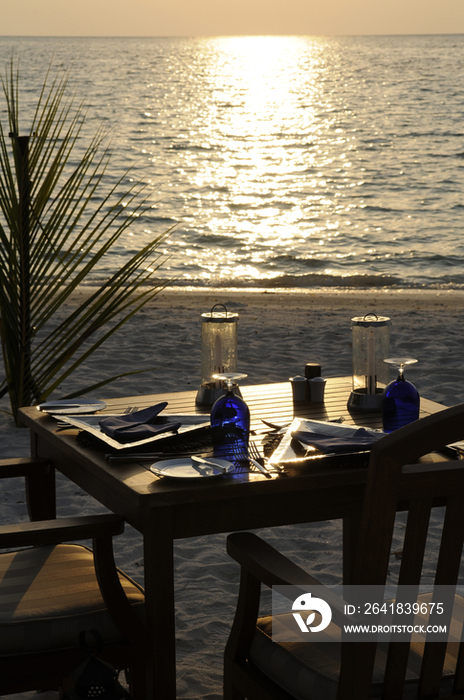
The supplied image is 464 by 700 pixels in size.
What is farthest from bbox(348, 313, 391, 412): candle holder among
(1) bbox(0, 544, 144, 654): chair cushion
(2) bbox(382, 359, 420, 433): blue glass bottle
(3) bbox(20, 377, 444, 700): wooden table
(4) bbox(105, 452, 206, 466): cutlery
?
(1) bbox(0, 544, 144, 654): chair cushion

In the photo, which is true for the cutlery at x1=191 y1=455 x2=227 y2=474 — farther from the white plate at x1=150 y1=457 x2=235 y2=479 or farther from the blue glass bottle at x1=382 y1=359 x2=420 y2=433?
the blue glass bottle at x1=382 y1=359 x2=420 y2=433

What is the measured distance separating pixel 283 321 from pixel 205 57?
5752 centimetres

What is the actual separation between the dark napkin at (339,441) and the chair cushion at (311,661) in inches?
13.3

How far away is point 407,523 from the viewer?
4.14 ft

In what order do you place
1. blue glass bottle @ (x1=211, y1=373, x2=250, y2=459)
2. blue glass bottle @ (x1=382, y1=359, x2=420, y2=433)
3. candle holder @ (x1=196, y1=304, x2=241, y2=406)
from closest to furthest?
blue glass bottle @ (x1=211, y1=373, x2=250, y2=459)
blue glass bottle @ (x1=382, y1=359, x2=420, y2=433)
candle holder @ (x1=196, y1=304, x2=241, y2=406)

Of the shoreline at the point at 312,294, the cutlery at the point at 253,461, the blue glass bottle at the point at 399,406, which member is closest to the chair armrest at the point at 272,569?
the cutlery at the point at 253,461

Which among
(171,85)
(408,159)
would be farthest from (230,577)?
(171,85)

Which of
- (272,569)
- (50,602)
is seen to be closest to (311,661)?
(272,569)

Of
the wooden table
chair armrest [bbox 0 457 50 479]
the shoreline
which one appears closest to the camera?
the wooden table

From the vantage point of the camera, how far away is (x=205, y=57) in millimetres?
60188

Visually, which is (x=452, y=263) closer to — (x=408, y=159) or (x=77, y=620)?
(x=408, y=159)

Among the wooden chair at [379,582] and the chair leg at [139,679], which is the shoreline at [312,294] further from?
the wooden chair at [379,582]

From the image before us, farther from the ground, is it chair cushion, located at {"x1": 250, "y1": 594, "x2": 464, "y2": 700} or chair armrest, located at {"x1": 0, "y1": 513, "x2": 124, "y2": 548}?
chair armrest, located at {"x1": 0, "y1": 513, "x2": 124, "y2": 548}

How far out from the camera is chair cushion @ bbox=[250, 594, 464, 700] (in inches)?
52.6
